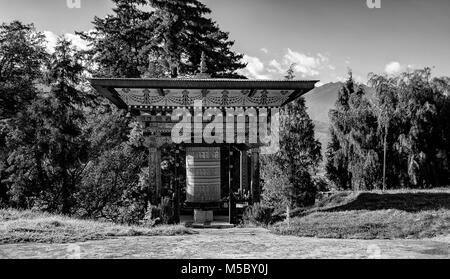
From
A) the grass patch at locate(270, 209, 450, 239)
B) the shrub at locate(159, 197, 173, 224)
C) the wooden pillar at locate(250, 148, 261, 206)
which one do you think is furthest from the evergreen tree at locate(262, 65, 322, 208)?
the shrub at locate(159, 197, 173, 224)

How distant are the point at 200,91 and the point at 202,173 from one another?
3.11m

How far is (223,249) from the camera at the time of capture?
6477 millimetres

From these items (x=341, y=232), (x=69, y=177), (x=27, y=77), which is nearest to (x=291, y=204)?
(x=341, y=232)

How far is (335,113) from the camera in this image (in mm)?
27922

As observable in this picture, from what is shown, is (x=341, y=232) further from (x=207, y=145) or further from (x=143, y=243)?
(x=207, y=145)

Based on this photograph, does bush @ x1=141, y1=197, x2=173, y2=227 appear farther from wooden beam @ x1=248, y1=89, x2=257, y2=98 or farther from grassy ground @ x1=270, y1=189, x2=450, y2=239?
wooden beam @ x1=248, y1=89, x2=257, y2=98

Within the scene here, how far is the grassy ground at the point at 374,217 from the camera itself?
9133 millimetres

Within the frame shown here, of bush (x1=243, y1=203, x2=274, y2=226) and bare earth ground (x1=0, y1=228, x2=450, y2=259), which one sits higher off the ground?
bare earth ground (x1=0, y1=228, x2=450, y2=259)

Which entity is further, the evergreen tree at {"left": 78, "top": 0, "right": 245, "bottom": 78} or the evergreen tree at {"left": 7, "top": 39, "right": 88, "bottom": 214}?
the evergreen tree at {"left": 78, "top": 0, "right": 245, "bottom": 78}

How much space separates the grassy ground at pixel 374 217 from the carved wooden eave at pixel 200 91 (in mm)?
4310

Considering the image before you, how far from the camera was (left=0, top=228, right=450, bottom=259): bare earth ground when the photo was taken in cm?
585

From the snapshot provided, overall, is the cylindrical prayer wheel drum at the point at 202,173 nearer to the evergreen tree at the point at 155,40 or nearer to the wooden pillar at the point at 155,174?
the wooden pillar at the point at 155,174

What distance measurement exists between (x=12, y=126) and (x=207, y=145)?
832 centimetres

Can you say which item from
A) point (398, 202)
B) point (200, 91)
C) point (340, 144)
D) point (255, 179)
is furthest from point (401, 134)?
point (200, 91)
